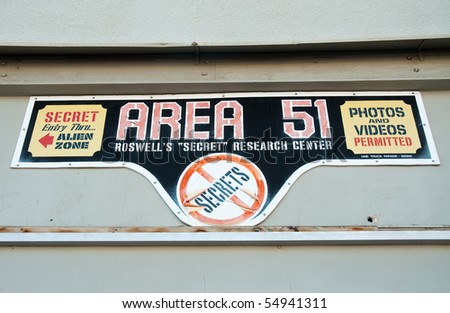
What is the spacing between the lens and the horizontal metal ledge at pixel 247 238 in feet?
6.85

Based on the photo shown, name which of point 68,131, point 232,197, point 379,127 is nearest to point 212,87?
point 232,197

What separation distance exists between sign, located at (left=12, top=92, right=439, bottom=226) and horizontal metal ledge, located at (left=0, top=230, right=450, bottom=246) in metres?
0.12

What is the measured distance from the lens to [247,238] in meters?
2.09

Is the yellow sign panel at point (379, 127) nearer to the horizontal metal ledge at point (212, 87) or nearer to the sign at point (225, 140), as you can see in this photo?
the sign at point (225, 140)

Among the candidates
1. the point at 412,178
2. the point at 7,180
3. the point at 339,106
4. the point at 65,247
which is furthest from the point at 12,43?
the point at 412,178

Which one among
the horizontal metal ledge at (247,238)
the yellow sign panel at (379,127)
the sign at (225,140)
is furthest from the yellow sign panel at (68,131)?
the yellow sign panel at (379,127)

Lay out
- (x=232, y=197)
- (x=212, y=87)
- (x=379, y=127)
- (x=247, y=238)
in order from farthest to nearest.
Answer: (x=212, y=87) < (x=379, y=127) < (x=232, y=197) < (x=247, y=238)

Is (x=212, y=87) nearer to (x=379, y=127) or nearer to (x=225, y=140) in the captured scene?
(x=225, y=140)

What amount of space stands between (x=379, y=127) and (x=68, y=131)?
1.70m

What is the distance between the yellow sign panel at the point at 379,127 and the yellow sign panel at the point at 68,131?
137cm

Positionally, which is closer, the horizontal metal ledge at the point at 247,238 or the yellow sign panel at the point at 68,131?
the horizontal metal ledge at the point at 247,238

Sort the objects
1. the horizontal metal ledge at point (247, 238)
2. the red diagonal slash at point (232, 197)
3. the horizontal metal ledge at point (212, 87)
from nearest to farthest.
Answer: the horizontal metal ledge at point (247, 238) < the red diagonal slash at point (232, 197) < the horizontal metal ledge at point (212, 87)

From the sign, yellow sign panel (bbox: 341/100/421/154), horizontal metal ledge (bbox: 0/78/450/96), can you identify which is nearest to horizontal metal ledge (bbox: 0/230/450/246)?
the sign
